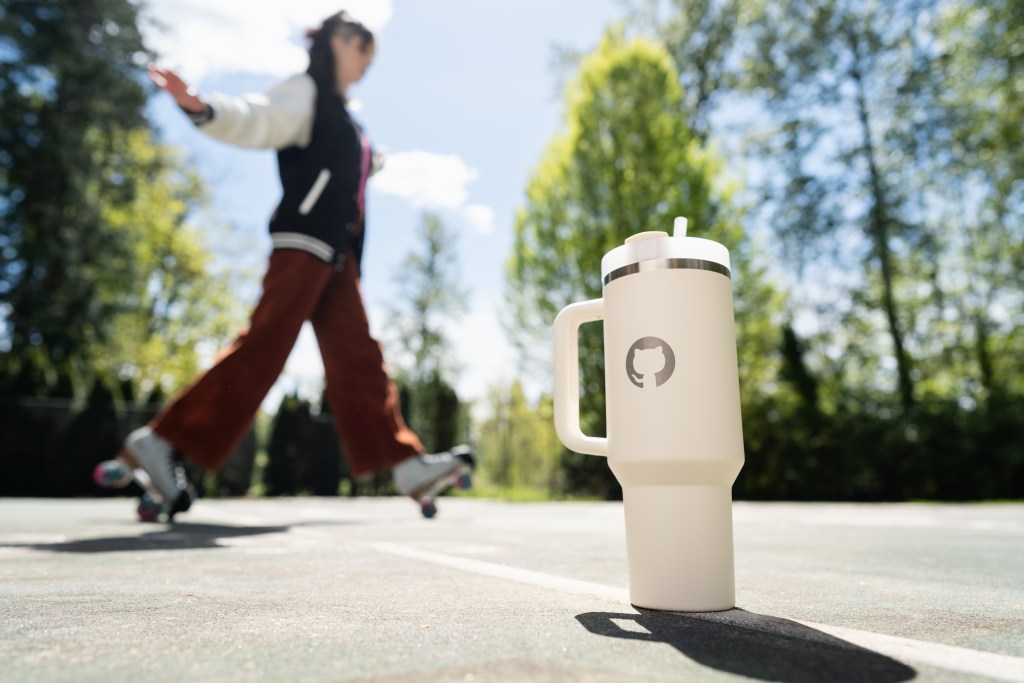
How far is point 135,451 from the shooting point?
3.20 m

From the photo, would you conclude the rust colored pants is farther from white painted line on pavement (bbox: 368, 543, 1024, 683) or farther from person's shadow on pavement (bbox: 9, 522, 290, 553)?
white painted line on pavement (bbox: 368, 543, 1024, 683)

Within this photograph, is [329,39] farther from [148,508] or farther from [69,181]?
[69,181]

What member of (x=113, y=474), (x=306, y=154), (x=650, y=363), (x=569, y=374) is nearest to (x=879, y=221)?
(x=306, y=154)

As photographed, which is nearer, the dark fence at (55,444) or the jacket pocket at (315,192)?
the jacket pocket at (315,192)

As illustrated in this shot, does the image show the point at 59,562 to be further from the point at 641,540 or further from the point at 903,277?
the point at 903,277

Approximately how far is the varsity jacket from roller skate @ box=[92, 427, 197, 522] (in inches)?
39.6

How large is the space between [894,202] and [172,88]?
51.7 feet

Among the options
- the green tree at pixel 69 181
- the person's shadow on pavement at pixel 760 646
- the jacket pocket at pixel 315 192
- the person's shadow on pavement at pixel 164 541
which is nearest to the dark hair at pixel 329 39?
the jacket pocket at pixel 315 192

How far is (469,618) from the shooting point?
1.14 m

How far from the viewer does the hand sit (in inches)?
121

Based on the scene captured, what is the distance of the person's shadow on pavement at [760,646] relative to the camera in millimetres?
798

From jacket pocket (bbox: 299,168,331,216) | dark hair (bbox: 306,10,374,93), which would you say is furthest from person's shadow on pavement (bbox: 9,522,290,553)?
dark hair (bbox: 306,10,374,93)

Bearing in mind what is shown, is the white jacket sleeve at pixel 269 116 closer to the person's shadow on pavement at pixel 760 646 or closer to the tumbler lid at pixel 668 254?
the tumbler lid at pixel 668 254

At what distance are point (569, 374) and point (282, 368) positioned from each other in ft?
7.33
